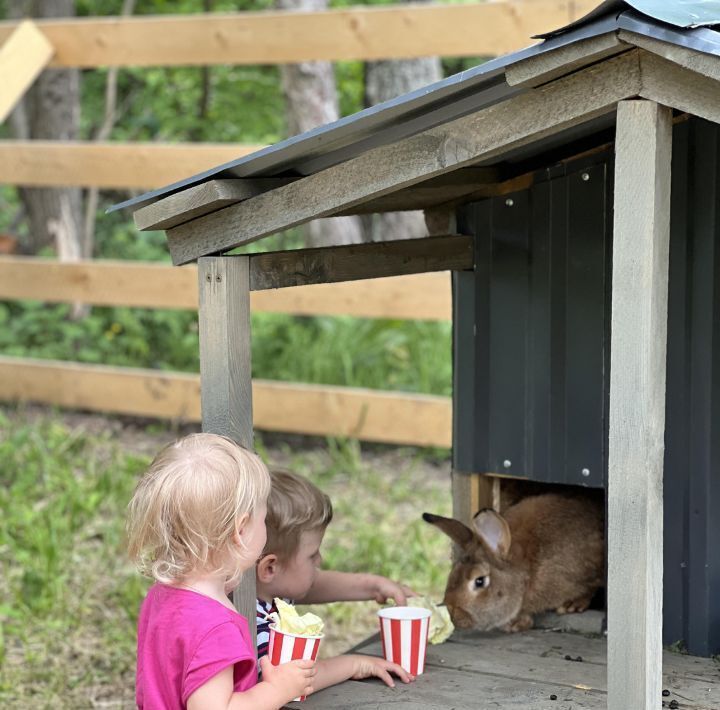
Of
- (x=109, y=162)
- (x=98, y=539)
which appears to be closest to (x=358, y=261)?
(x=98, y=539)

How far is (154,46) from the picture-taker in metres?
7.45

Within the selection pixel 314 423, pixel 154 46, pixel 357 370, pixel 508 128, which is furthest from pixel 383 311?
pixel 508 128

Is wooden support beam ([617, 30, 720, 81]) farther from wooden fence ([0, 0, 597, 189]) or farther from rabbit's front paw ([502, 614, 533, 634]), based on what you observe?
wooden fence ([0, 0, 597, 189])

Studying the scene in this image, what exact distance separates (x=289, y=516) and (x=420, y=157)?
1140 millimetres

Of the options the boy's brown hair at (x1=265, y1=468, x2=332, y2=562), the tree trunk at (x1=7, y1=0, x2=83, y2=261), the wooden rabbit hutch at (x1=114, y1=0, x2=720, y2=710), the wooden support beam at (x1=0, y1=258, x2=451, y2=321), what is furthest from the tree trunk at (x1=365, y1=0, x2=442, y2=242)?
the boy's brown hair at (x1=265, y1=468, x2=332, y2=562)

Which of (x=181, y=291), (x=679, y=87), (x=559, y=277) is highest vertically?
(x=679, y=87)

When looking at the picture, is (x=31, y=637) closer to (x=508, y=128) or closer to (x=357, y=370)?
(x=508, y=128)

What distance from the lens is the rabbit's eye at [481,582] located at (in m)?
3.95

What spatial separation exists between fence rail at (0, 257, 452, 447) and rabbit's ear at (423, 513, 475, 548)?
3005 millimetres

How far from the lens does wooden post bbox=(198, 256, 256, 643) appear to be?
10.5 ft

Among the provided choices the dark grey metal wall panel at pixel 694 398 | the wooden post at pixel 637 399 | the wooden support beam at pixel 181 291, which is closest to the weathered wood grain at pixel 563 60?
the wooden post at pixel 637 399

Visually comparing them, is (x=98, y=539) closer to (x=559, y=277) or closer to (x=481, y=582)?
(x=481, y=582)

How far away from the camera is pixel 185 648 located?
9.02 ft

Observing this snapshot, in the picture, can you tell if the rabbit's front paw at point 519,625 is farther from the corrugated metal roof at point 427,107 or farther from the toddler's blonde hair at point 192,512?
the corrugated metal roof at point 427,107
